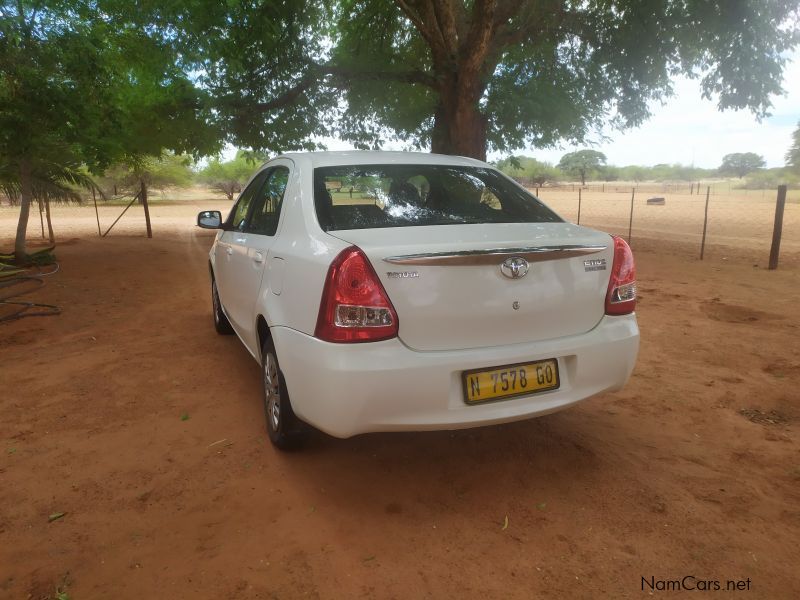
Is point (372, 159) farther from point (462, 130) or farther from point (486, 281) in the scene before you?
point (462, 130)

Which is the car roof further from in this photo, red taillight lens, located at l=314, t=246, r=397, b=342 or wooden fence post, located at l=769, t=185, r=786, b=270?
wooden fence post, located at l=769, t=185, r=786, b=270

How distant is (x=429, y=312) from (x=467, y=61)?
8280mm

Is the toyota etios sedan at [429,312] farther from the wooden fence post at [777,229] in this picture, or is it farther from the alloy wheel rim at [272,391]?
the wooden fence post at [777,229]

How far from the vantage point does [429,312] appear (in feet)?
7.82

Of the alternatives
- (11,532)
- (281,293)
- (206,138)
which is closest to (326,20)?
(206,138)

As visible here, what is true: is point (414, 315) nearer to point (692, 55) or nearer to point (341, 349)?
point (341, 349)

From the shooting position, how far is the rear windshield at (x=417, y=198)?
2.86 m

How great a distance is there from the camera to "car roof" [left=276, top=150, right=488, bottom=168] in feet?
10.8

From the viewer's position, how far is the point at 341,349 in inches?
92.9

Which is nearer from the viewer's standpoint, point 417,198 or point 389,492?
point 389,492

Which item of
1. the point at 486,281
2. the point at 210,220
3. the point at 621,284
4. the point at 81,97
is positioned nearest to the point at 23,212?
the point at 81,97

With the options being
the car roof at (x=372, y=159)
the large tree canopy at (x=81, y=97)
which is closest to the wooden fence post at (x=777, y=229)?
Answer: the car roof at (x=372, y=159)

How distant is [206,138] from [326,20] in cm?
390

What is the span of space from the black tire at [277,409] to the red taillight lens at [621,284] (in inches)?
66.2
